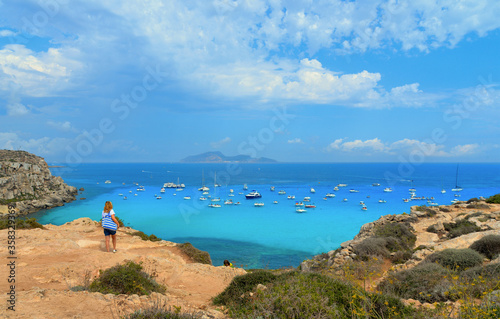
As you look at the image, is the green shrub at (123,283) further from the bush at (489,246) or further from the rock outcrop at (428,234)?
the bush at (489,246)

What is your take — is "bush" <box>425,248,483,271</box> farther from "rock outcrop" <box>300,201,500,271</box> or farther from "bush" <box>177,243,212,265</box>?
"bush" <box>177,243,212,265</box>

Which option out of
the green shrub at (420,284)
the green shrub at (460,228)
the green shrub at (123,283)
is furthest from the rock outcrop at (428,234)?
the green shrub at (123,283)

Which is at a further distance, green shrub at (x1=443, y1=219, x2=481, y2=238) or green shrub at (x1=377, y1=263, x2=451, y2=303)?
green shrub at (x1=443, y1=219, x2=481, y2=238)

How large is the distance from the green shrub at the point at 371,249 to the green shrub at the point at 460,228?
4.54 metres

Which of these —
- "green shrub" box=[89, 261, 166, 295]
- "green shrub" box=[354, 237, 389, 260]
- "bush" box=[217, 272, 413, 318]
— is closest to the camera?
"bush" box=[217, 272, 413, 318]

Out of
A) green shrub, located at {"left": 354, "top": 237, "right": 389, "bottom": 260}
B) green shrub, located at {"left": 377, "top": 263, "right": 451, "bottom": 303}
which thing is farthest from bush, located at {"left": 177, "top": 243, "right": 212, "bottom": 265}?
green shrub, located at {"left": 377, "top": 263, "right": 451, "bottom": 303}

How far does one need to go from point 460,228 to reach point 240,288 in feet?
46.9

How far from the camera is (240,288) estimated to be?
7121 millimetres

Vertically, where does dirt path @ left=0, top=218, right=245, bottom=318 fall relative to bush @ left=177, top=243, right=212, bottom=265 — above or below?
above

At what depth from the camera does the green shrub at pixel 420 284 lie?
256 inches

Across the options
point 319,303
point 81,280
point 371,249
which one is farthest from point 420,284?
point 81,280

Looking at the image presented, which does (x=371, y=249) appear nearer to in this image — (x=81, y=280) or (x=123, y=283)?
(x=123, y=283)

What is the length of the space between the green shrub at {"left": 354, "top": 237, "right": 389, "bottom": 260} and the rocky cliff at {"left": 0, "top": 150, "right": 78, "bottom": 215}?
162 ft

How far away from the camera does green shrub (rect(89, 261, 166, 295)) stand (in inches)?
268
